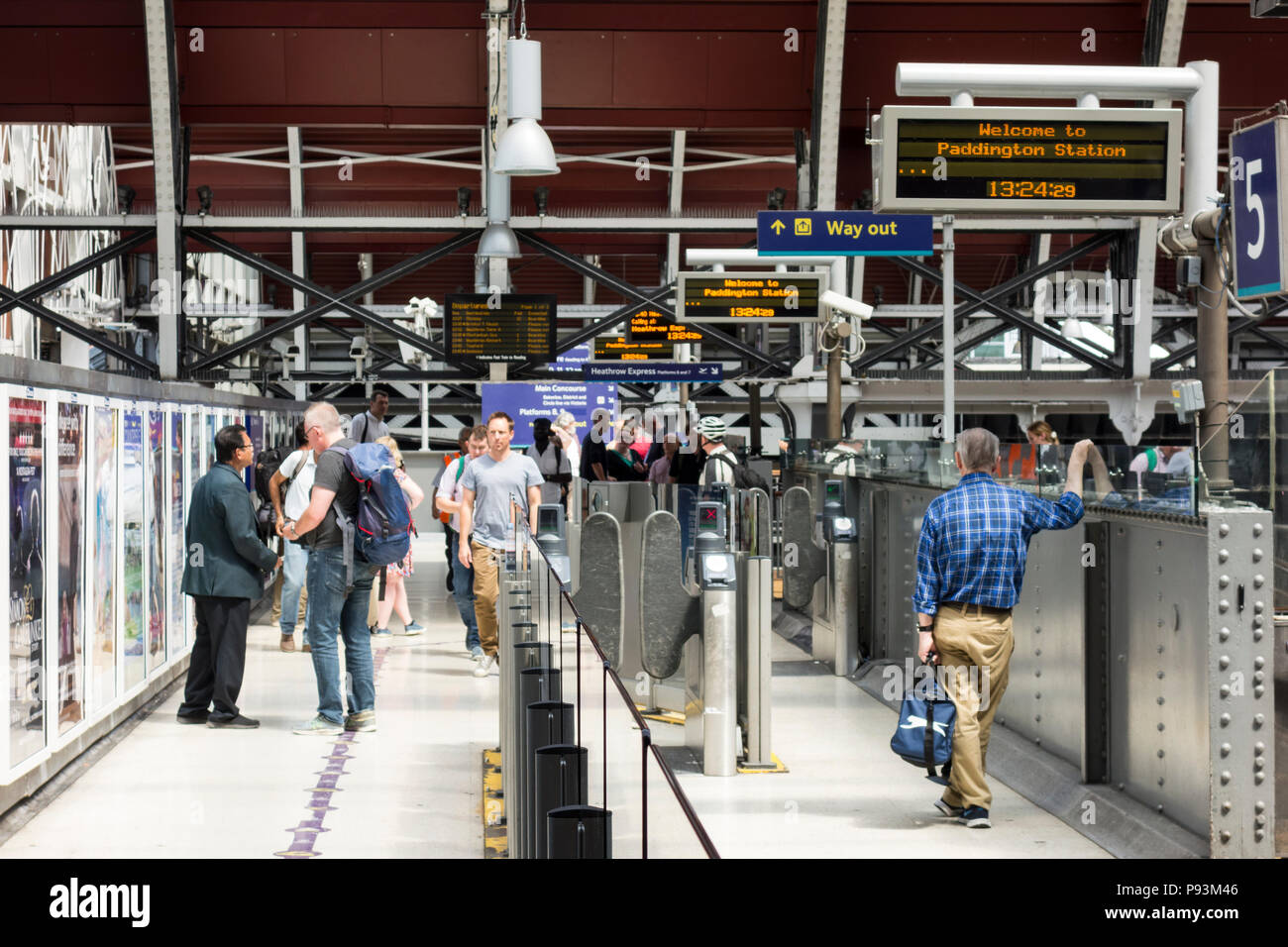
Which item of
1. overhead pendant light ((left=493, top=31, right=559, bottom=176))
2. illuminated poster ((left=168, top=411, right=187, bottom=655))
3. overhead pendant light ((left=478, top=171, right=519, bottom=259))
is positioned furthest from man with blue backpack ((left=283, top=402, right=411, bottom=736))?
overhead pendant light ((left=478, top=171, right=519, bottom=259))

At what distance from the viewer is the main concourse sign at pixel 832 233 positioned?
13.3m

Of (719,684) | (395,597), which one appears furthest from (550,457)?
(719,684)

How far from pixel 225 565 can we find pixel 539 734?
4.61 meters

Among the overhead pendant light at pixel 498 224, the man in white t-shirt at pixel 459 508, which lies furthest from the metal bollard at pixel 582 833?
the overhead pendant light at pixel 498 224

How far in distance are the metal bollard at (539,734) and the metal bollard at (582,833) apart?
2.58 feet

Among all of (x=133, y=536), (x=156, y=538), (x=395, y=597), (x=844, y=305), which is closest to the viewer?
(x=133, y=536)

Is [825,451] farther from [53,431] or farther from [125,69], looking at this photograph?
[125,69]

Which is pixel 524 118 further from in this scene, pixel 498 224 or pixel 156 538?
pixel 498 224

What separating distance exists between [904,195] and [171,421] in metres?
5.19

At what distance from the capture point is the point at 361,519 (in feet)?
27.1

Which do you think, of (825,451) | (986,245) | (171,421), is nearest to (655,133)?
(986,245)

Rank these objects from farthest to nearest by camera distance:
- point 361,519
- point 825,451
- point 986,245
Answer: point 986,245
point 825,451
point 361,519

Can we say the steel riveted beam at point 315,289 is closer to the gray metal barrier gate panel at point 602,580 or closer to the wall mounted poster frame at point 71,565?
the gray metal barrier gate panel at point 602,580

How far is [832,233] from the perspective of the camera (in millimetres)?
13375
